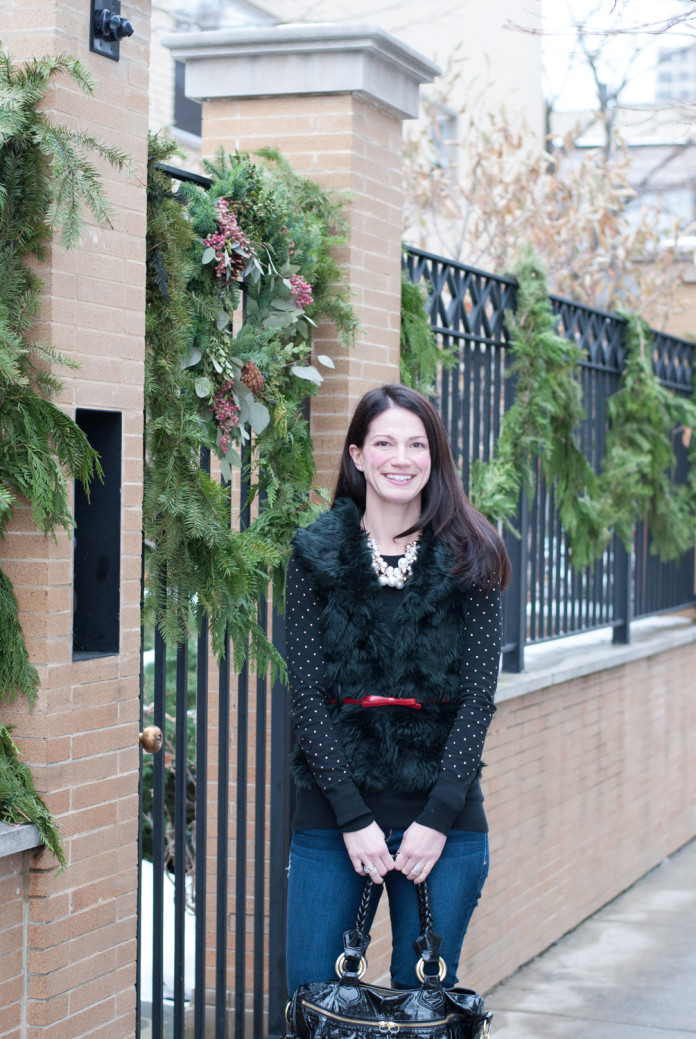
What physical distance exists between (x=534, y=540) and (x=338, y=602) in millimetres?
3509

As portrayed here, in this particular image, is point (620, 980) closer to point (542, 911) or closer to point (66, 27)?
point (542, 911)

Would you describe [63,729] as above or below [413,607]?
below

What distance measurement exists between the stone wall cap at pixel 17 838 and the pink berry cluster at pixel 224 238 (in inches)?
66.1

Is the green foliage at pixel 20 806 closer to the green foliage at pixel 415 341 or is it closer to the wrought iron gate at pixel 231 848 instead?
the wrought iron gate at pixel 231 848

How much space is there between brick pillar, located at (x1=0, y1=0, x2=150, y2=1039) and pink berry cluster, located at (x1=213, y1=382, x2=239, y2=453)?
474 mm

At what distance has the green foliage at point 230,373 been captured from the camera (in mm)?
3496

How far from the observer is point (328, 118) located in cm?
444

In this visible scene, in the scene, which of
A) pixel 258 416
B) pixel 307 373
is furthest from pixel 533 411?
pixel 258 416

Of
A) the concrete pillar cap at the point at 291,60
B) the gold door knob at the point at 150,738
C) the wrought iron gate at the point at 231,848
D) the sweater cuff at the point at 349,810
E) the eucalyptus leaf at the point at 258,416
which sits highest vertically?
the concrete pillar cap at the point at 291,60

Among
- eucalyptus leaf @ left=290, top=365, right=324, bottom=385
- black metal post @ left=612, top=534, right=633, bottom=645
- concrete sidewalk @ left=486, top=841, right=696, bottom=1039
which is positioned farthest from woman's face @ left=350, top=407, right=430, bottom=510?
black metal post @ left=612, top=534, right=633, bottom=645

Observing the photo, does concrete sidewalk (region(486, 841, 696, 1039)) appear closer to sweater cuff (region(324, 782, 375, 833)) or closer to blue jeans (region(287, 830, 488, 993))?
blue jeans (region(287, 830, 488, 993))

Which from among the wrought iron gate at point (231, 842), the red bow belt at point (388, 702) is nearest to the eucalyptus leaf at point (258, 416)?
the wrought iron gate at point (231, 842)

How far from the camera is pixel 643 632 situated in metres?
8.31

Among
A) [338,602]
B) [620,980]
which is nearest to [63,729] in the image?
[338,602]
